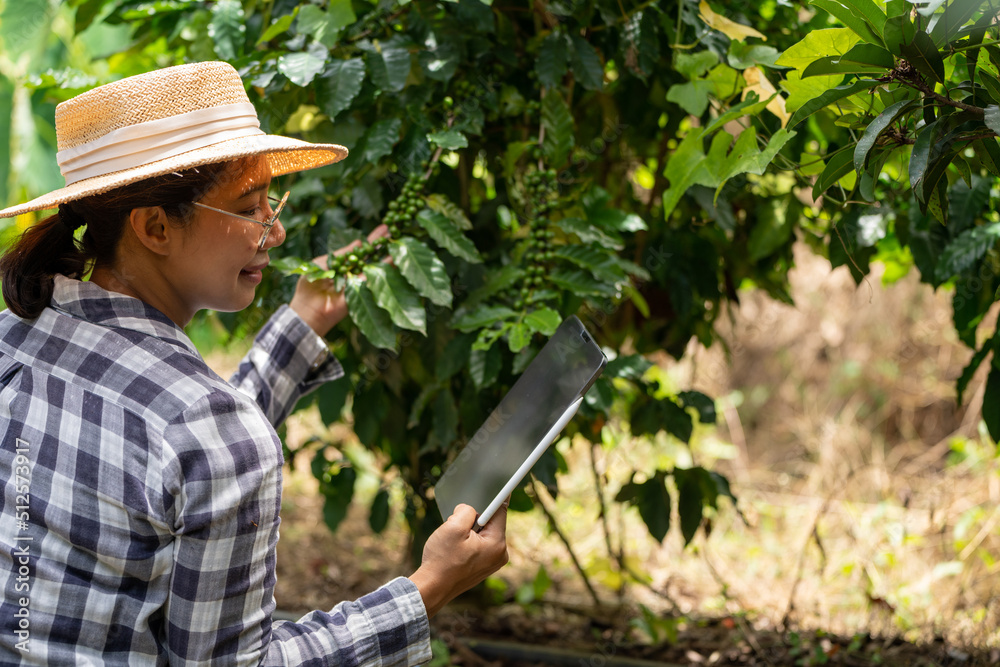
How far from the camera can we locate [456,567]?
42.1 inches

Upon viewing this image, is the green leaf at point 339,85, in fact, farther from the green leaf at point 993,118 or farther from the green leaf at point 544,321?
the green leaf at point 993,118

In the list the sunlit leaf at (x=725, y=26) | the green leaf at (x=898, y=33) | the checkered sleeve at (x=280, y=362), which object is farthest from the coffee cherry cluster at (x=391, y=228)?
the green leaf at (x=898, y=33)

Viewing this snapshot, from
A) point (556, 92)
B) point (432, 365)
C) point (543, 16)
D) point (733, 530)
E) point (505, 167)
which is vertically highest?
point (543, 16)

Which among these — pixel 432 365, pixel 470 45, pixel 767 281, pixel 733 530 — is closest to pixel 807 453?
pixel 733 530

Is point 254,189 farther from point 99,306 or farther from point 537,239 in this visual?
point 537,239

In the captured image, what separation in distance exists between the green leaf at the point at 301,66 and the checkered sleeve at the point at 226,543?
0.62 m

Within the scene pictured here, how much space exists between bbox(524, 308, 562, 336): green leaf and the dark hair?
52 centimetres

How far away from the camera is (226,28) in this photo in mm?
1580

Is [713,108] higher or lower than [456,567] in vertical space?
higher

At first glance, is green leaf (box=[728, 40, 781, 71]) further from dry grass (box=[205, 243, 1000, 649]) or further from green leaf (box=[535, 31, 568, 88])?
dry grass (box=[205, 243, 1000, 649])

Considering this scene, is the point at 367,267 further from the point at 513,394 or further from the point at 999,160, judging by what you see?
the point at 999,160

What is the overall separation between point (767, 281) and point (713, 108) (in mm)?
733

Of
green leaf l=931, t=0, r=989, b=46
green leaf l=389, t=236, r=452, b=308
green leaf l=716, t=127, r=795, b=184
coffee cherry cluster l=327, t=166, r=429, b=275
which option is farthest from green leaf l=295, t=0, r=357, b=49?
green leaf l=931, t=0, r=989, b=46

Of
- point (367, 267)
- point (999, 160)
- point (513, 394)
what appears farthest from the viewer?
point (367, 267)
